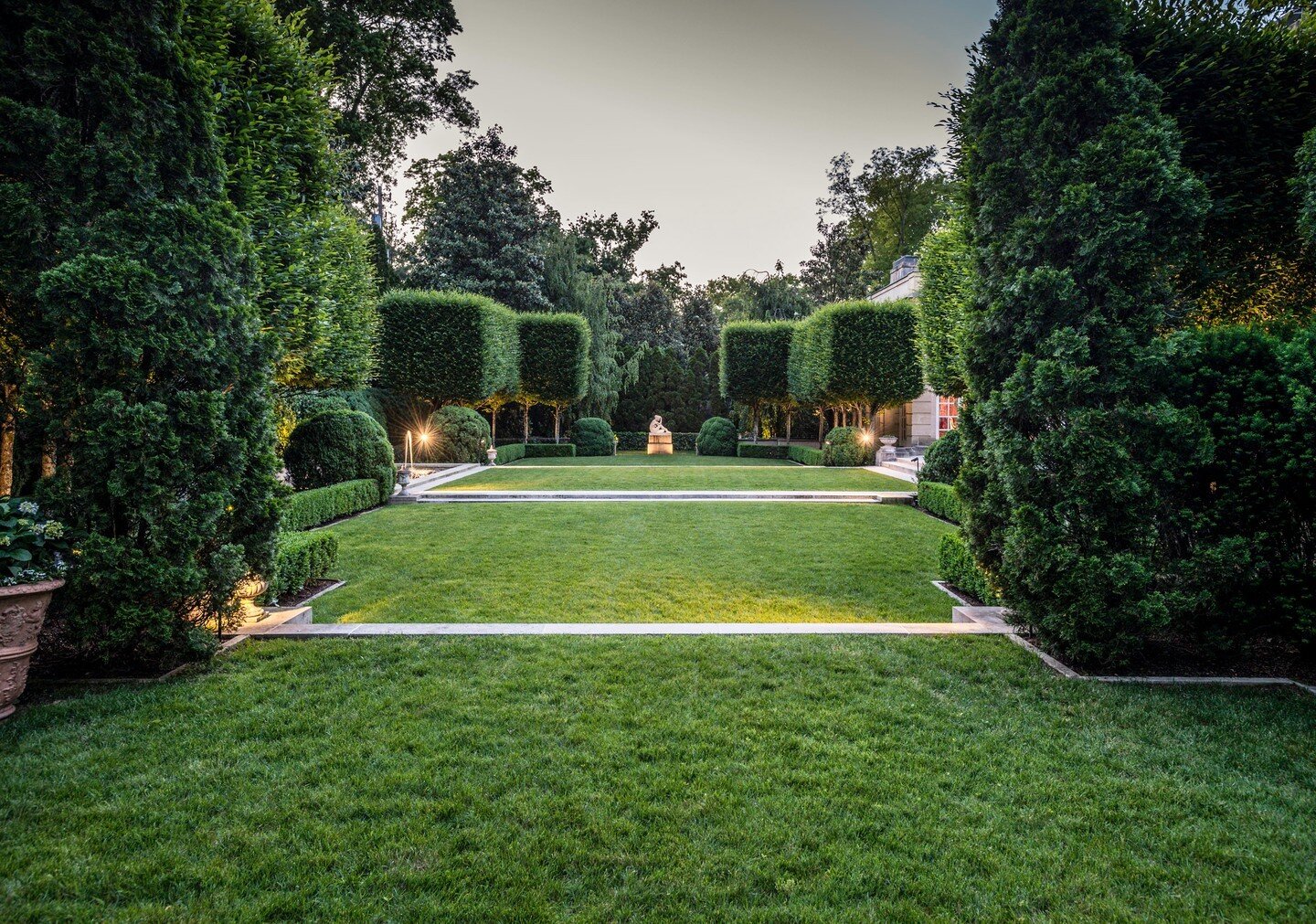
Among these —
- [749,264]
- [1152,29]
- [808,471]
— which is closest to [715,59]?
[1152,29]

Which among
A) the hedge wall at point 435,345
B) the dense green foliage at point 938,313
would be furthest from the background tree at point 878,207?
the hedge wall at point 435,345

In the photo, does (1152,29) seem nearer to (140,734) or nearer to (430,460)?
(140,734)

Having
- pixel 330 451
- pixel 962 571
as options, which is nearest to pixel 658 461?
pixel 330 451

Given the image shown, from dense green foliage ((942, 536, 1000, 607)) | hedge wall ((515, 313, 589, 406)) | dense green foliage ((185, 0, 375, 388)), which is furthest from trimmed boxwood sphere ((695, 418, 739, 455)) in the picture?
dense green foliage ((942, 536, 1000, 607))

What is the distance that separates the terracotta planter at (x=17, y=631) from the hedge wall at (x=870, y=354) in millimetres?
21533

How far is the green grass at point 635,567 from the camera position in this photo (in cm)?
557

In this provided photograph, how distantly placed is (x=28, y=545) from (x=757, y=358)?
27651mm

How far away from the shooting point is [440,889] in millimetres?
2043

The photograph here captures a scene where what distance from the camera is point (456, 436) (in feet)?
67.9

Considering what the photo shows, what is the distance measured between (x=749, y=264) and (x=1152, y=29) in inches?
1729

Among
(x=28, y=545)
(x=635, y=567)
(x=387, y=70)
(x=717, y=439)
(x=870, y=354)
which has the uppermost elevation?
(x=387, y=70)

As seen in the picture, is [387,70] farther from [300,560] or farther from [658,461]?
[300,560]

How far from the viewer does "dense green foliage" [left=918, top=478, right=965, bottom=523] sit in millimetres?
10484

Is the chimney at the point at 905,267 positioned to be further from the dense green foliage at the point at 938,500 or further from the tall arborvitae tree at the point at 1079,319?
the tall arborvitae tree at the point at 1079,319
